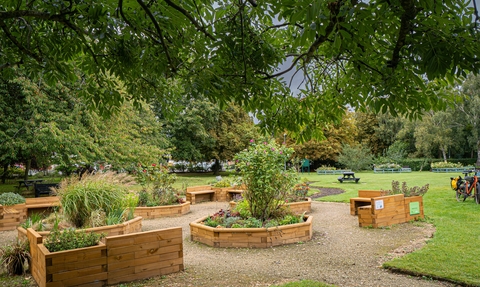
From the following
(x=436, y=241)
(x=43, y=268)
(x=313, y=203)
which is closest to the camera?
→ (x=43, y=268)

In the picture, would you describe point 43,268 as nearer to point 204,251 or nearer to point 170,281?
point 170,281

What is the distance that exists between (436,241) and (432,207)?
4247 millimetres

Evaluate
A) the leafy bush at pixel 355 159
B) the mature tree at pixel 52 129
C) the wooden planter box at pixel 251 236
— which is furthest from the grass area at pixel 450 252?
the leafy bush at pixel 355 159

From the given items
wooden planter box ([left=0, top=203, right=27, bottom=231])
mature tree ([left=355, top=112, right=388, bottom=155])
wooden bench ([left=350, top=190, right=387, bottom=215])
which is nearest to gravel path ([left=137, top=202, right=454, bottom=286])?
wooden bench ([left=350, top=190, right=387, bottom=215])

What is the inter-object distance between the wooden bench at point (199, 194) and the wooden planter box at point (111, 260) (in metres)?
7.96

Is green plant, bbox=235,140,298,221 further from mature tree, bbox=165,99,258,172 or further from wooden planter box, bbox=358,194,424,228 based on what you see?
mature tree, bbox=165,99,258,172

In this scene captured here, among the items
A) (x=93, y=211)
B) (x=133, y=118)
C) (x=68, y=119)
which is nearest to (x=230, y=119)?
(x=133, y=118)

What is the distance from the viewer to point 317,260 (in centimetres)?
512

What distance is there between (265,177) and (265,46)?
368 cm

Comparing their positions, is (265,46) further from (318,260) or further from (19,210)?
(19,210)

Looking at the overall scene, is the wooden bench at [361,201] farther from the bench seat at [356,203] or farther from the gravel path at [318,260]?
the gravel path at [318,260]

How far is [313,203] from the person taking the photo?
1148cm

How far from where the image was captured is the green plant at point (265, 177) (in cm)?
681

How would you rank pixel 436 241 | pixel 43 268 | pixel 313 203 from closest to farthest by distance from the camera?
pixel 43 268, pixel 436 241, pixel 313 203
